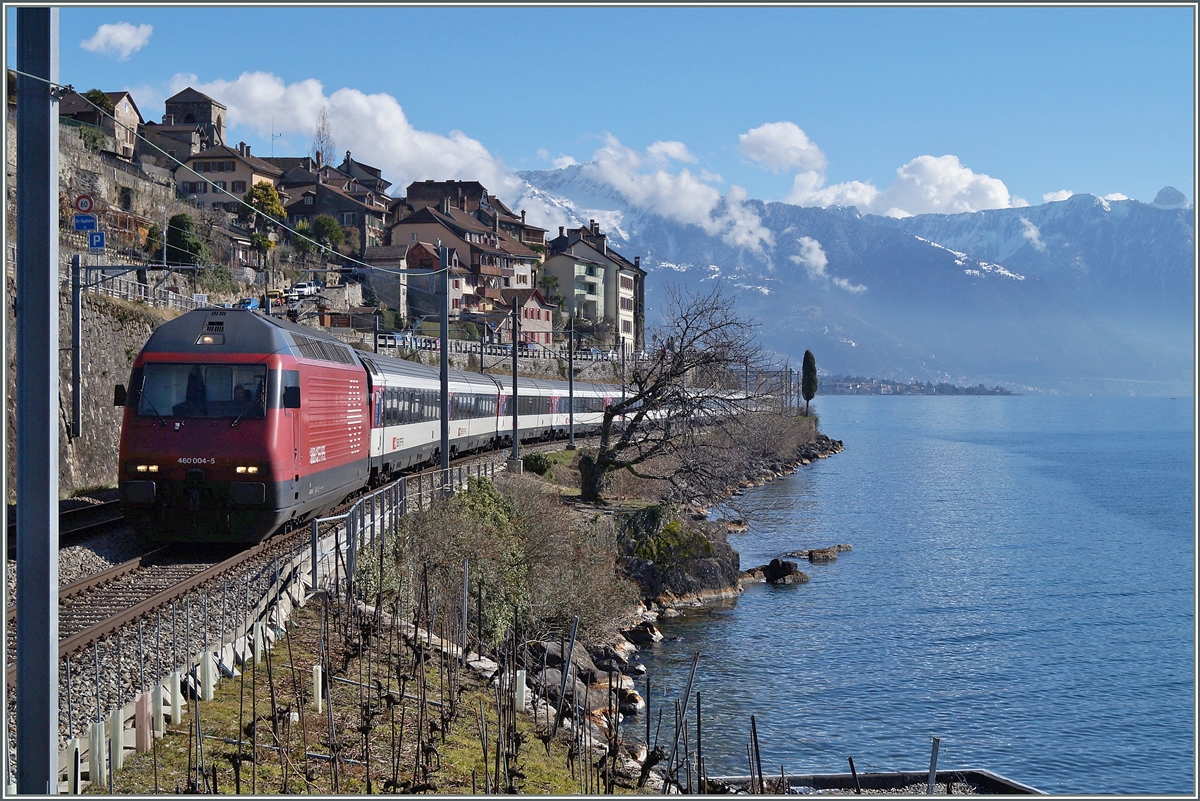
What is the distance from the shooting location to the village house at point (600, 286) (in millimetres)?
122000

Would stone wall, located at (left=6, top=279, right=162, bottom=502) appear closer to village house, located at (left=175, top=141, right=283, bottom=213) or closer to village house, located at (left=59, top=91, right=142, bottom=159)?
village house, located at (left=59, top=91, right=142, bottom=159)

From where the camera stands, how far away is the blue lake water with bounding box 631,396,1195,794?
72.3 feet

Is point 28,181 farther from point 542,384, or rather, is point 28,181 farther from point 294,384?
point 542,384

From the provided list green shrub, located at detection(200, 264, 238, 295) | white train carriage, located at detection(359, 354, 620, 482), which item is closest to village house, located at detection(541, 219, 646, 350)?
white train carriage, located at detection(359, 354, 620, 482)

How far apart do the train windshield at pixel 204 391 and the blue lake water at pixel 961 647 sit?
877 cm

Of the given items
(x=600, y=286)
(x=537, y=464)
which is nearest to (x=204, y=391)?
(x=537, y=464)

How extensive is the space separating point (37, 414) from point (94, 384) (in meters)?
29.0

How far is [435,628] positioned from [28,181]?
12.2 m

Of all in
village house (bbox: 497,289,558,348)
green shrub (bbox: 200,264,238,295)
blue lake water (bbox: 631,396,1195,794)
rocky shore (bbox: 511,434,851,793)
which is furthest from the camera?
village house (bbox: 497,289,558,348)

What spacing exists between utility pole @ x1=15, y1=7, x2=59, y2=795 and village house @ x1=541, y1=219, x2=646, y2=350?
10746cm

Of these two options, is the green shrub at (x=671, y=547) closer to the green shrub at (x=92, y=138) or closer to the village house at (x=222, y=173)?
the green shrub at (x=92, y=138)

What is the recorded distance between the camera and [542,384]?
188ft

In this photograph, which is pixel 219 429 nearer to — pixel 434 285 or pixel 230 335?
pixel 230 335

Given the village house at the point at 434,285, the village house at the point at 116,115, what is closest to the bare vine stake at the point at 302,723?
the village house at the point at 116,115
